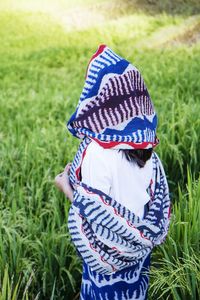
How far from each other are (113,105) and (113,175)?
19 centimetres

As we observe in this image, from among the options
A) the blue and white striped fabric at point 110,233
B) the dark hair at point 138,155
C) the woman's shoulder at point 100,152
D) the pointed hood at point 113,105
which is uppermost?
the pointed hood at point 113,105

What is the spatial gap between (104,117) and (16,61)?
520cm

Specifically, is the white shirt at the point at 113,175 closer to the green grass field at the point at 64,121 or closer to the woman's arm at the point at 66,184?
the woman's arm at the point at 66,184

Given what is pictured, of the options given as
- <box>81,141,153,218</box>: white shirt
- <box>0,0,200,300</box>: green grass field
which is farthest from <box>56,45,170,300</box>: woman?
<box>0,0,200,300</box>: green grass field

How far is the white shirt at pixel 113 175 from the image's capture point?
1375 millimetres

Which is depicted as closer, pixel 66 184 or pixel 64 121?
pixel 66 184

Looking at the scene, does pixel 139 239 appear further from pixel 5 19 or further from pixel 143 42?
pixel 5 19

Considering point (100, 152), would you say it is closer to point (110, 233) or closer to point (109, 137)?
point (109, 137)

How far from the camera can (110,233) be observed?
4.59ft

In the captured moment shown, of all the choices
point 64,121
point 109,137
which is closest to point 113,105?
point 109,137

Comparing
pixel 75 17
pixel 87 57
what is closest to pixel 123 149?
pixel 87 57

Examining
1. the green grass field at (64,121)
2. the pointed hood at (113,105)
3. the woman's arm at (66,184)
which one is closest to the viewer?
the pointed hood at (113,105)

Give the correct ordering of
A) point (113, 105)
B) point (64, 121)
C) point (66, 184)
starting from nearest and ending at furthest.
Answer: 1. point (113, 105)
2. point (66, 184)
3. point (64, 121)

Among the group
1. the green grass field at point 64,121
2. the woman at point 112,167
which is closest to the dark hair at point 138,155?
the woman at point 112,167
